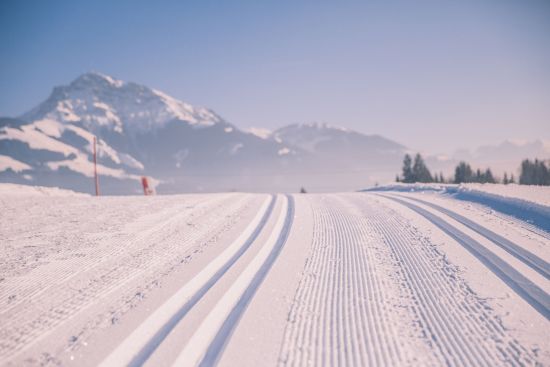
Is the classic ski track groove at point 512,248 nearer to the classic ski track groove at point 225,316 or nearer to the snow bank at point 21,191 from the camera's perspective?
the classic ski track groove at point 225,316

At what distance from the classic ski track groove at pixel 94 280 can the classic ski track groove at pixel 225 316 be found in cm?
131

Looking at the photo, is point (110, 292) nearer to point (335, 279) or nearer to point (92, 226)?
point (335, 279)

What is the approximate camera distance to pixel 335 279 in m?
4.25

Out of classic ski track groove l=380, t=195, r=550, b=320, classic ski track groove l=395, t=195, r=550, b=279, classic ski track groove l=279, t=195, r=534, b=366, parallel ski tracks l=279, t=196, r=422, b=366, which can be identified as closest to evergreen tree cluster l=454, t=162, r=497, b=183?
classic ski track groove l=395, t=195, r=550, b=279

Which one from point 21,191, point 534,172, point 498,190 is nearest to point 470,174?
point 534,172

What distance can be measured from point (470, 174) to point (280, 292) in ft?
214

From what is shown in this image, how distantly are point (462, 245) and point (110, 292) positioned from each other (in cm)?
547

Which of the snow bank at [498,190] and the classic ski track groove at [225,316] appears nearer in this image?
the classic ski track groove at [225,316]

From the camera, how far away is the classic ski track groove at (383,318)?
9.01ft

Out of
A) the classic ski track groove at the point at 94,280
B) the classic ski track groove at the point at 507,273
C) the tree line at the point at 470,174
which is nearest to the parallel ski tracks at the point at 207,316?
the classic ski track groove at the point at 94,280

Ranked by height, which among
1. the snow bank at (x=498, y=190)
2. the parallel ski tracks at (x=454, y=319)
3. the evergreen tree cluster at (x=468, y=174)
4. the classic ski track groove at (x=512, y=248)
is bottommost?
the parallel ski tracks at (x=454, y=319)

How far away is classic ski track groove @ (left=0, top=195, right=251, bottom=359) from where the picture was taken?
306 centimetres

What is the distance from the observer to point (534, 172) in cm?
5375

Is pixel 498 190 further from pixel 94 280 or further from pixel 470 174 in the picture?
pixel 470 174
